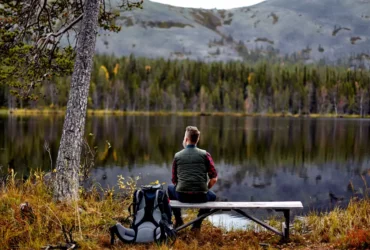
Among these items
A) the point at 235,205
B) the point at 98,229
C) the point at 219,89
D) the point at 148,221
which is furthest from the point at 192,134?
the point at 219,89

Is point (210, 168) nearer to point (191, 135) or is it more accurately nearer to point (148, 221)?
point (191, 135)

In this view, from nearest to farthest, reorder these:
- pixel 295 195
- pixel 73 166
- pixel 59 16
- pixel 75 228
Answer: pixel 75 228
pixel 73 166
pixel 59 16
pixel 295 195

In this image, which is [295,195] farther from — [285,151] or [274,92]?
[274,92]

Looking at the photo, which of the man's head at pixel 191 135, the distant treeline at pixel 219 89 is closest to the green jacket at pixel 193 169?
the man's head at pixel 191 135

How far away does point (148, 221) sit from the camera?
654 cm

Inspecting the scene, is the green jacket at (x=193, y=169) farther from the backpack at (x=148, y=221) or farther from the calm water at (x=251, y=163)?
the calm water at (x=251, y=163)

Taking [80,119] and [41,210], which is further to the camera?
[80,119]

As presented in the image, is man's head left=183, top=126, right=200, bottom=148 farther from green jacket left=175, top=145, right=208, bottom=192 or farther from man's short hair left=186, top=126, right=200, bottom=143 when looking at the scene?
green jacket left=175, top=145, right=208, bottom=192

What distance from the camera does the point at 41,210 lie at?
22.8ft

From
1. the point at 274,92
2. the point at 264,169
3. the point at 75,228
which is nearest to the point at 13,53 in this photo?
the point at 75,228

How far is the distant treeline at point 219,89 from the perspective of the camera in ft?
401

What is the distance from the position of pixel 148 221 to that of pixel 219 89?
126804 mm

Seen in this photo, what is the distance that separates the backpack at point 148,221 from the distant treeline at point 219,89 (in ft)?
352

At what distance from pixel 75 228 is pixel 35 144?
2812 centimetres
